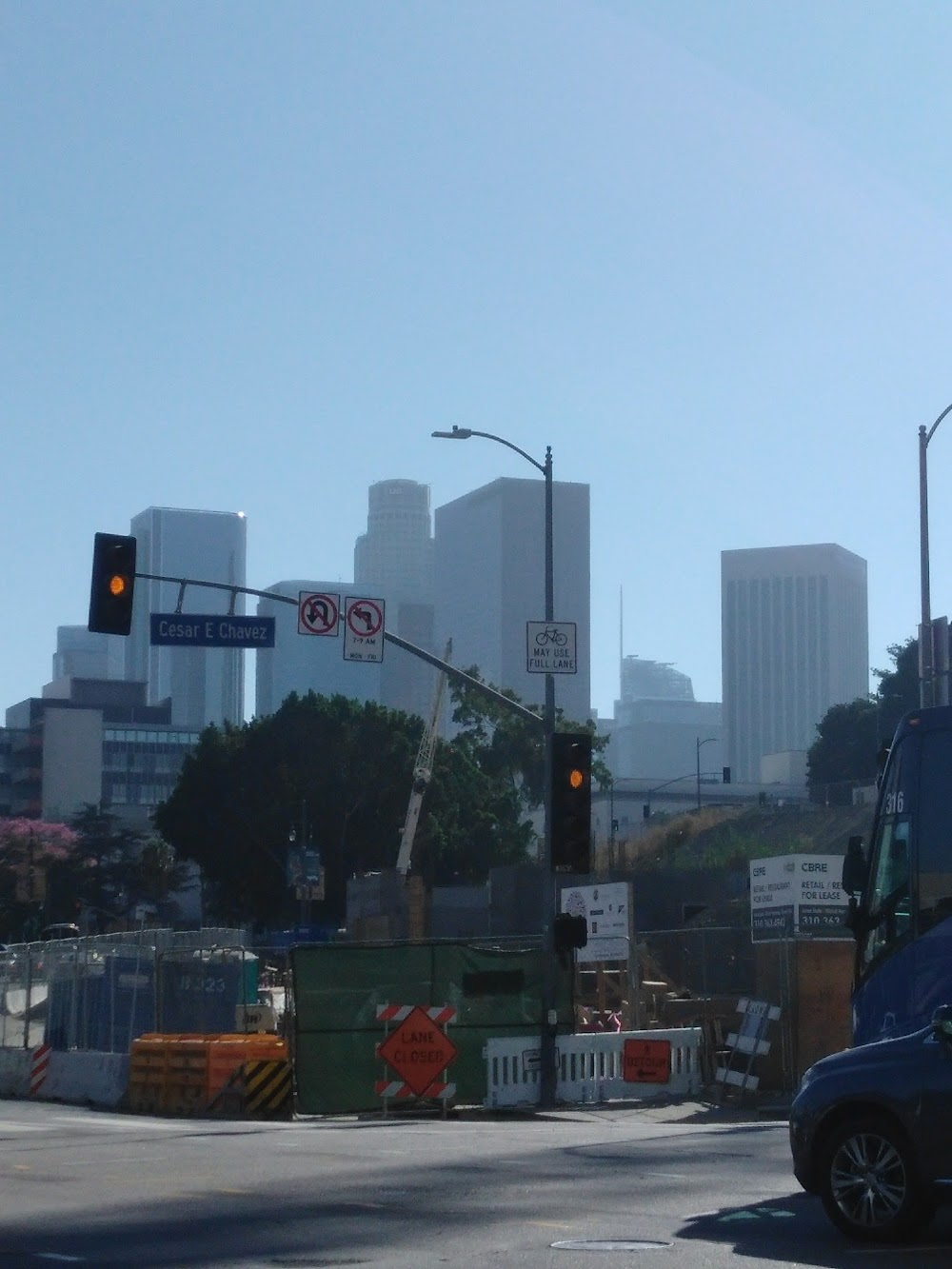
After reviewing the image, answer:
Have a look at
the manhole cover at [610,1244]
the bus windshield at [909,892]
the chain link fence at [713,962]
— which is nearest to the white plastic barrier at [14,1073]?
the chain link fence at [713,962]

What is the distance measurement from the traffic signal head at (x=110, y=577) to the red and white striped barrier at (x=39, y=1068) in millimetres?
10176

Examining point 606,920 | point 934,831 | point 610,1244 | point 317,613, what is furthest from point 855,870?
point 606,920

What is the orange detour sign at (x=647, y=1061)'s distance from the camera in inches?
1007

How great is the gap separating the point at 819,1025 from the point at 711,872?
48031mm

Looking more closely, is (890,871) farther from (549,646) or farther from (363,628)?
(549,646)

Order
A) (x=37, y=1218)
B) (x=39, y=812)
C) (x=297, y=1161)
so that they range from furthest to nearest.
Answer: (x=39, y=812)
(x=297, y=1161)
(x=37, y=1218)

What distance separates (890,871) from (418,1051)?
Answer: 9.39m

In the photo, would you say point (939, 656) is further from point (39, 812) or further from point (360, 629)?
point (39, 812)

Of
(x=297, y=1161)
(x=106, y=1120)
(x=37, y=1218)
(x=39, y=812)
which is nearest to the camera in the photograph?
(x=37, y=1218)

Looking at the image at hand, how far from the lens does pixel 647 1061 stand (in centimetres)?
2564

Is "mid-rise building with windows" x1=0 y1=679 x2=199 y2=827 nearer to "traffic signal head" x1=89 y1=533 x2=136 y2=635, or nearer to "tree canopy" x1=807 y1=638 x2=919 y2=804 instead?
"tree canopy" x1=807 y1=638 x2=919 y2=804

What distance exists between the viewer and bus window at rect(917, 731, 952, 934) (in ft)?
49.4

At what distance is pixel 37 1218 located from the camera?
12.2m

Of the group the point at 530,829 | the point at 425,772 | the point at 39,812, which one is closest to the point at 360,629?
the point at 425,772
